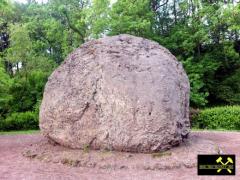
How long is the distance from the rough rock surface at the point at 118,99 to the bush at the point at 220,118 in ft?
28.7

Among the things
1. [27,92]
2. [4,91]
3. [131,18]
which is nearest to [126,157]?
[4,91]

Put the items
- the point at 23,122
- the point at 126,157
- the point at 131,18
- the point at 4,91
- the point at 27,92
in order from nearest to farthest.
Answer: the point at 126,157
the point at 4,91
the point at 23,122
the point at 27,92
the point at 131,18

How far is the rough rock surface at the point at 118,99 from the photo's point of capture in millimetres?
9703

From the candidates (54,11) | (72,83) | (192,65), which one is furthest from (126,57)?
(54,11)

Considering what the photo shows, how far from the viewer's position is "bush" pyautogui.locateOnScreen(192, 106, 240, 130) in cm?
1930

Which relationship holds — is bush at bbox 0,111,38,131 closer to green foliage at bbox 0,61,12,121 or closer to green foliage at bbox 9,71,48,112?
green foliage at bbox 0,61,12,121

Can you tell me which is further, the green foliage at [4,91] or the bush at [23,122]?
the bush at [23,122]

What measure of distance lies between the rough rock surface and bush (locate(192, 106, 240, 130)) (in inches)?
344

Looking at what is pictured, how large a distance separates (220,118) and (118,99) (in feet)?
35.9

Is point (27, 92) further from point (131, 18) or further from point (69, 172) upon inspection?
point (69, 172)

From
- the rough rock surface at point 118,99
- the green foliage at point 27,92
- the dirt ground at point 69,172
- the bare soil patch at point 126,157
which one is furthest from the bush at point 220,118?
the green foliage at point 27,92

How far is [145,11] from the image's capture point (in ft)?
84.8

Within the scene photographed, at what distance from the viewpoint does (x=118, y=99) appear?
32.7 ft

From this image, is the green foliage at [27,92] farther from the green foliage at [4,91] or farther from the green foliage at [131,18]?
the green foliage at [131,18]
